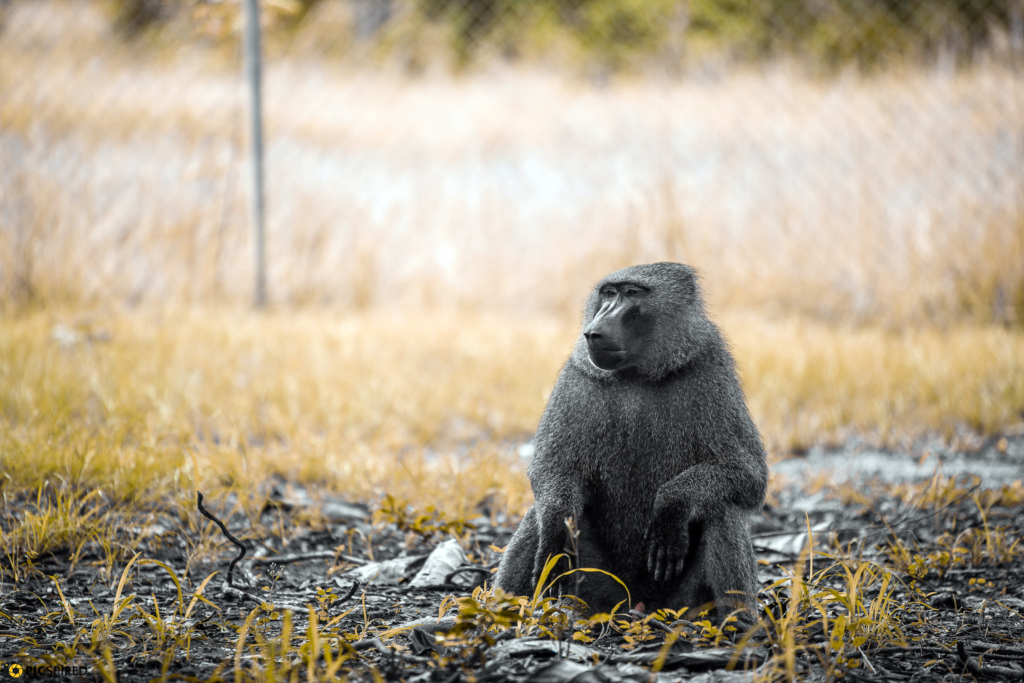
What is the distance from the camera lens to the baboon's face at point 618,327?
5.89ft

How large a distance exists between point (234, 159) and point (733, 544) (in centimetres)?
599

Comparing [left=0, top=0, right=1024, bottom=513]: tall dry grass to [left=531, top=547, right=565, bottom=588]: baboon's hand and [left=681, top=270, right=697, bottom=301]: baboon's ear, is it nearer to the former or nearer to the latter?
[left=531, top=547, right=565, bottom=588]: baboon's hand

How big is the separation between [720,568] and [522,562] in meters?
0.48

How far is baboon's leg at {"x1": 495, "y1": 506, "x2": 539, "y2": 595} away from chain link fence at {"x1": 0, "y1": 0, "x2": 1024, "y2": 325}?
180 inches

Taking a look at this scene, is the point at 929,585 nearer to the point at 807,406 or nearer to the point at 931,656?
the point at 931,656

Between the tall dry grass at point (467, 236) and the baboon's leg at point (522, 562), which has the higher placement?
the tall dry grass at point (467, 236)

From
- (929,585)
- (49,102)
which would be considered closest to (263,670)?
(929,585)

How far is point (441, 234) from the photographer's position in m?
7.17

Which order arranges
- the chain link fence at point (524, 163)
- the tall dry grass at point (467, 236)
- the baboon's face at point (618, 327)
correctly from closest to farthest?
the baboon's face at point (618, 327)
the tall dry grass at point (467, 236)
the chain link fence at point (524, 163)

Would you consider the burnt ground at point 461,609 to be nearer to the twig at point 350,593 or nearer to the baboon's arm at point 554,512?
the twig at point 350,593

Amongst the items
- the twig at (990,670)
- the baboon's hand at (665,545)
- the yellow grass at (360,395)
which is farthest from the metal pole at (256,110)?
the twig at (990,670)

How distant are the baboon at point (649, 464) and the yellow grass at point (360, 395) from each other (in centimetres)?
93
